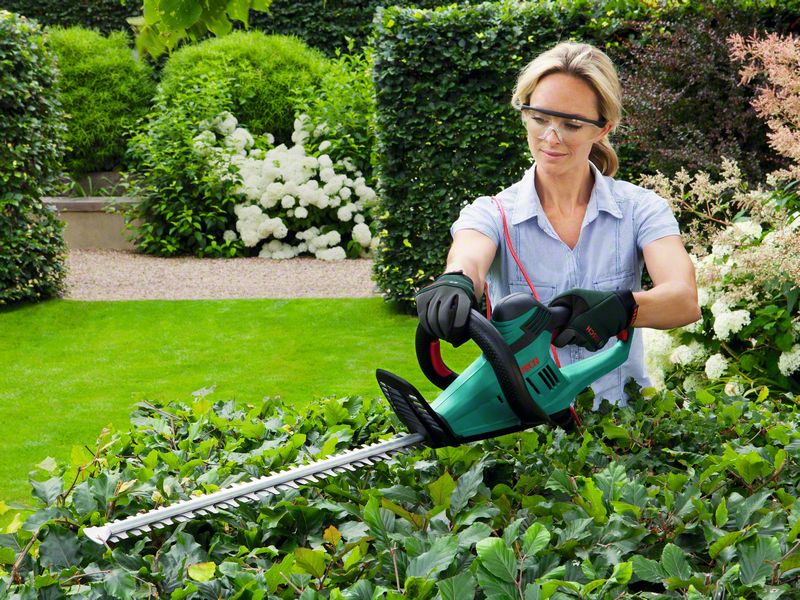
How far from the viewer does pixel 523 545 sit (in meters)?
1.46

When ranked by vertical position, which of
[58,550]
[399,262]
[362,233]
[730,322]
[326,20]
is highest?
[326,20]

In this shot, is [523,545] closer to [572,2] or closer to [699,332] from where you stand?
[699,332]

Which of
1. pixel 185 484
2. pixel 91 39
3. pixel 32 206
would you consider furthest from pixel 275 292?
pixel 185 484

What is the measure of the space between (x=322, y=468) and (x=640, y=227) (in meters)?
1.18

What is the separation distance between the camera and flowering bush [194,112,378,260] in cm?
1062

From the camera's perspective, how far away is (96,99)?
12742 millimetres

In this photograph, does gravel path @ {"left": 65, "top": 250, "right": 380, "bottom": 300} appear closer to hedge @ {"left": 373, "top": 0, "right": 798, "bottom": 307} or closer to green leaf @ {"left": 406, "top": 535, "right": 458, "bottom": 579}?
hedge @ {"left": 373, "top": 0, "right": 798, "bottom": 307}

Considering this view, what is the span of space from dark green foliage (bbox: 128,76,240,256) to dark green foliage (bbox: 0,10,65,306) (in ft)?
6.93

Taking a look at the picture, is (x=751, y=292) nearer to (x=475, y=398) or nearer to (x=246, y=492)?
(x=475, y=398)

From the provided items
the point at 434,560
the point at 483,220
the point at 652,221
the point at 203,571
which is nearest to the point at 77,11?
the point at 483,220

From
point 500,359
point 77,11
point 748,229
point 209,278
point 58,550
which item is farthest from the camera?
point 77,11

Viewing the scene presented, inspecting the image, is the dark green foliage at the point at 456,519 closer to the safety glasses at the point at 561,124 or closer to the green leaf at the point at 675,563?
the green leaf at the point at 675,563

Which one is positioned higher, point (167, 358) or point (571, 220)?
point (571, 220)

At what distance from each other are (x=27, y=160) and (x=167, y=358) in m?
2.52
